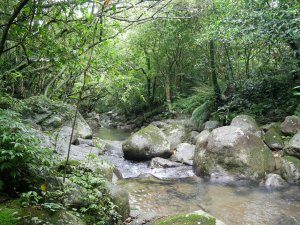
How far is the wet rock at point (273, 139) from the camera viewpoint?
8.96 meters

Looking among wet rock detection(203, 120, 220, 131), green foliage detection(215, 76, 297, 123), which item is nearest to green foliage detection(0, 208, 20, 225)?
green foliage detection(215, 76, 297, 123)

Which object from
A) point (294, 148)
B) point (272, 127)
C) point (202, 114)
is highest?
point (202, 114)

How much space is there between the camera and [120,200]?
4.52 m

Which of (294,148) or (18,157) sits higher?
(18,157)

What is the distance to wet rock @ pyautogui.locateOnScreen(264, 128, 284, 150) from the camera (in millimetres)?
Answer: 8958

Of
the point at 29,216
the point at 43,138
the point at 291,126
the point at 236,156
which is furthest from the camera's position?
the point at 291,126

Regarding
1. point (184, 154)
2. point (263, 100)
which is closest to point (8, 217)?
point (184, 154)

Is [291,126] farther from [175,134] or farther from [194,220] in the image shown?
[194,220]

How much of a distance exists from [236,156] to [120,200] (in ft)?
14.6

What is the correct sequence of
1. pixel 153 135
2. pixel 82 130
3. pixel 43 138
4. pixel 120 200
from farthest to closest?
pixel 82 130 → pixel 153 135 → pixel 43 138 → pixel 120 200

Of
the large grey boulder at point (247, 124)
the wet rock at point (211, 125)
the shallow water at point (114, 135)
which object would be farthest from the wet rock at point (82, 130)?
the large grey boulder at point (247, 124)

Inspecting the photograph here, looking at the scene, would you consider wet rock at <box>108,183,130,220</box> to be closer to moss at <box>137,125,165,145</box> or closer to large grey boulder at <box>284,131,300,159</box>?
large grey boulder at <box>284,131,300,159</box>

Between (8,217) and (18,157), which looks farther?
(18,157)

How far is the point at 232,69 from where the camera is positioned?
14.7 m
